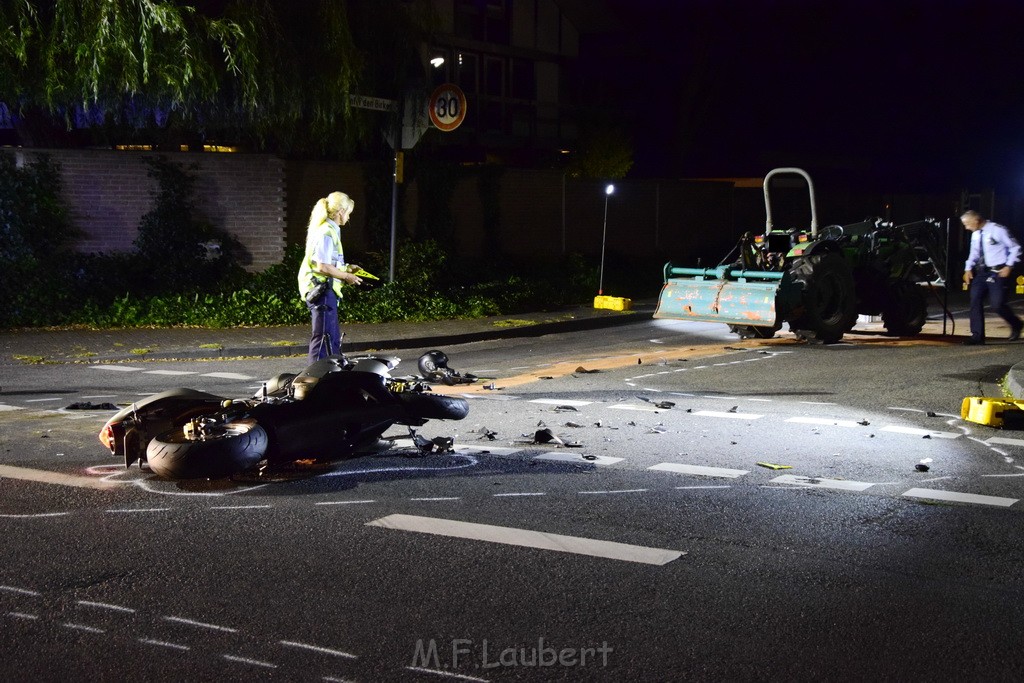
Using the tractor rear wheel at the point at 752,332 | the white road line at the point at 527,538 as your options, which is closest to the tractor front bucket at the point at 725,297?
the tractor rear wheel at the point at 752,332

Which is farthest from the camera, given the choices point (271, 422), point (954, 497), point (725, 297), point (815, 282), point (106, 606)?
point (815, 282)

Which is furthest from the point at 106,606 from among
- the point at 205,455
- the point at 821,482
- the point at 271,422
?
the point at 821,482

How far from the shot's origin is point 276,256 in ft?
68.3

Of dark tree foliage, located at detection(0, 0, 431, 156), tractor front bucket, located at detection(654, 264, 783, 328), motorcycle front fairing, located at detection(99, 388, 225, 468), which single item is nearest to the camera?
motorcycle front fairing, located at detection(99, 388, 225, 468)

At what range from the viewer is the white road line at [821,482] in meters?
7.70

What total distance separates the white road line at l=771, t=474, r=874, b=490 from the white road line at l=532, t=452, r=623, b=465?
118 centimetres

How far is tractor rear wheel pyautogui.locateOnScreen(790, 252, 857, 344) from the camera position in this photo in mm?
15922

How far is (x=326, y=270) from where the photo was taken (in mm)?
11852

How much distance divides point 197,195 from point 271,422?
44.4 ft

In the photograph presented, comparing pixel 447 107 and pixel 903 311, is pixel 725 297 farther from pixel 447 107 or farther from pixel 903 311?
pixel 447 107

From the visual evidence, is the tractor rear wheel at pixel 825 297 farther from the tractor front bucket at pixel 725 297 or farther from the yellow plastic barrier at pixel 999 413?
the yellow plastic barrier at pixel 999 413

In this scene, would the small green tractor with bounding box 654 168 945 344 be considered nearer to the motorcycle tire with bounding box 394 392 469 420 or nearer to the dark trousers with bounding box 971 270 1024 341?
the dark trousers with bounding box 971 270 1024 341

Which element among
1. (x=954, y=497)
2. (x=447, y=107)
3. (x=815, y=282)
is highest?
(x=447, y=107)

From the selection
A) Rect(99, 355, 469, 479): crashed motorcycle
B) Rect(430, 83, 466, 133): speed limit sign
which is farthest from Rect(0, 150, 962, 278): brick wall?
Rect(99, 355, 469, 479): crashed motorcycle
